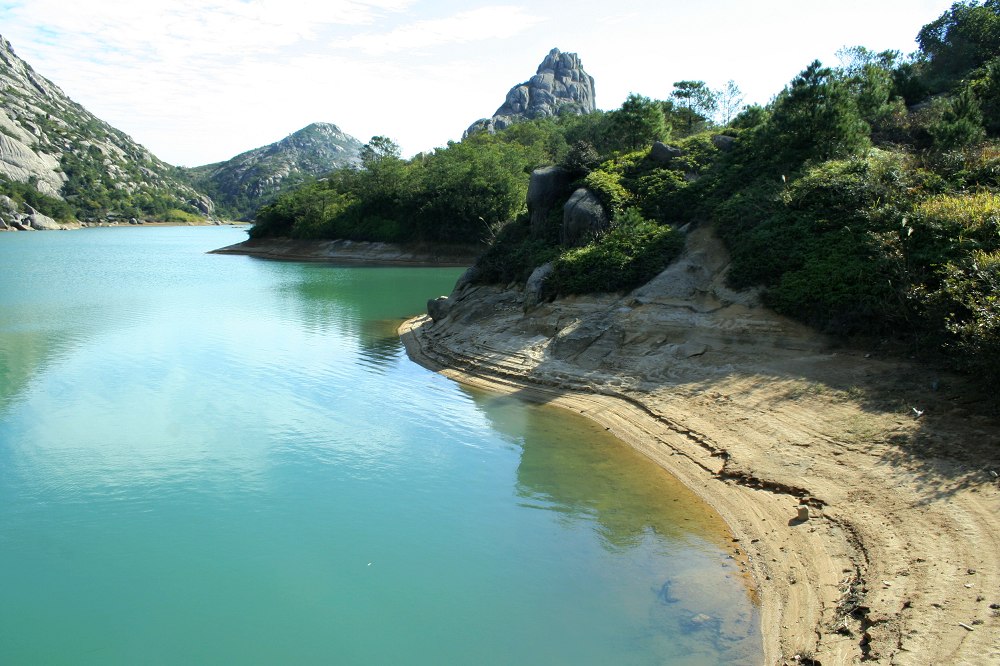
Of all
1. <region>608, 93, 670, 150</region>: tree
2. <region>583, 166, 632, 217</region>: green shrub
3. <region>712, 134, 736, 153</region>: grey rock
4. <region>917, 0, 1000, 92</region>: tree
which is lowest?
<region>583, 166, 632, 217</region>: green shrub

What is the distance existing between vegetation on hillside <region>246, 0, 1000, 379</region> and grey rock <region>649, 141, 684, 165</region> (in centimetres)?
17

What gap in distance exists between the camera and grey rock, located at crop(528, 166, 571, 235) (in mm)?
28219

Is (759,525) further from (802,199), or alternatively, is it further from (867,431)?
(802,199)

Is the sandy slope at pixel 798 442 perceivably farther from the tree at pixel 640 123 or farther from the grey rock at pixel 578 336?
the tree at pixel 640 123

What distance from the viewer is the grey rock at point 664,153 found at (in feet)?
90.8

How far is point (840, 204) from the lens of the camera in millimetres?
19125

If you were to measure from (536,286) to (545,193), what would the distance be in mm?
6187

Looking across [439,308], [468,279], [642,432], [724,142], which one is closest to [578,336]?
[642,432]

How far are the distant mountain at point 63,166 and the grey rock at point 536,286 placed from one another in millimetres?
134213

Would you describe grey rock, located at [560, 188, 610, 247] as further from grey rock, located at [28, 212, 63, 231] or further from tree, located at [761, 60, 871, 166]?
grey rock, located at [28, 212, 63, 231]

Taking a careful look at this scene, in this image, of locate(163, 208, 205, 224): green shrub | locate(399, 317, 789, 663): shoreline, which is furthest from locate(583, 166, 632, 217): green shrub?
locate(163, 208, 205, 224): green shrub

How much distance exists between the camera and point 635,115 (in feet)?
124

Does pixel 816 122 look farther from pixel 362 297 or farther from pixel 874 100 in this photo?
pixel 362 297

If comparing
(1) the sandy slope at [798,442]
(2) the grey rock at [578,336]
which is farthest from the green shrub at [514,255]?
(2) the grey rock at [578,336]
